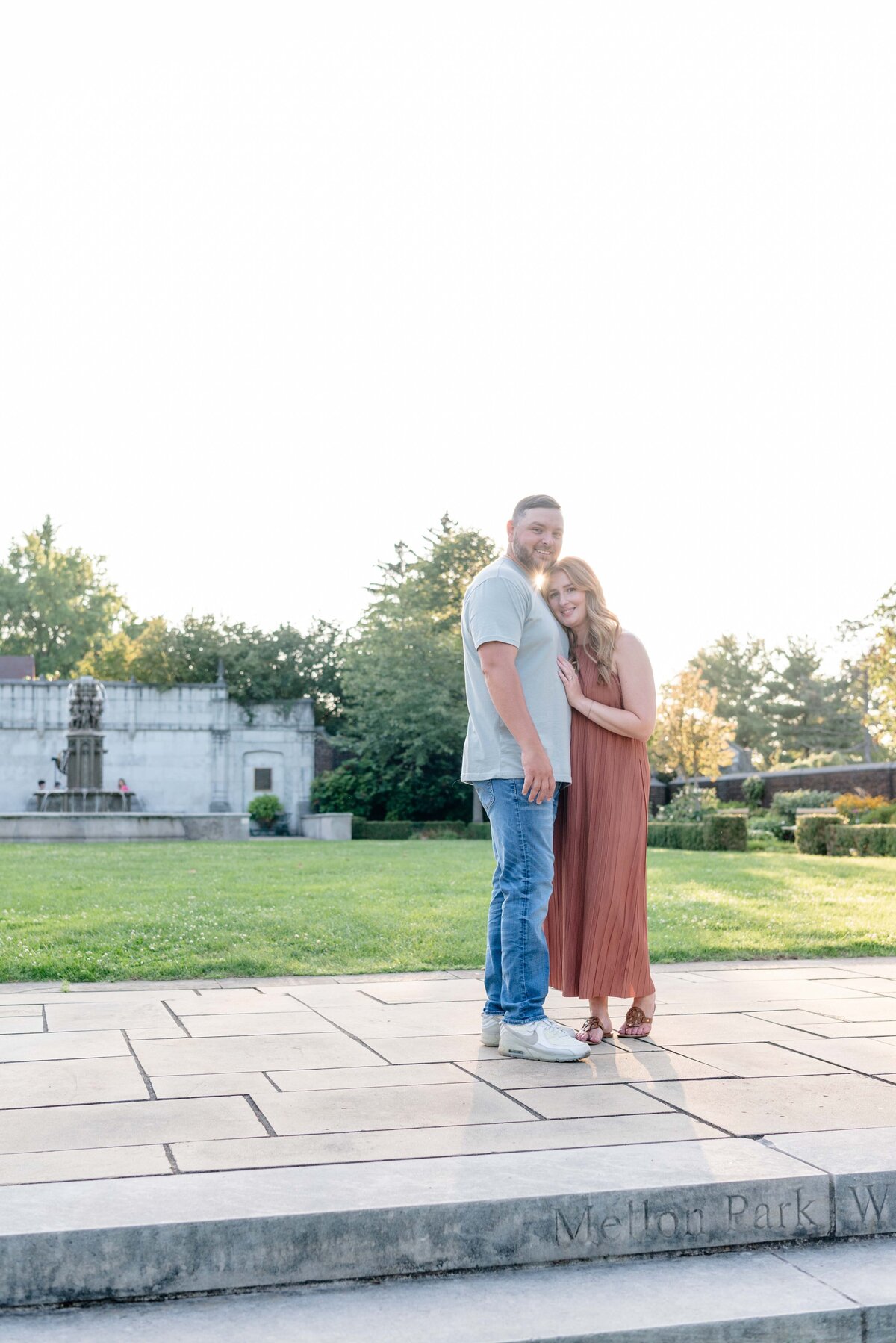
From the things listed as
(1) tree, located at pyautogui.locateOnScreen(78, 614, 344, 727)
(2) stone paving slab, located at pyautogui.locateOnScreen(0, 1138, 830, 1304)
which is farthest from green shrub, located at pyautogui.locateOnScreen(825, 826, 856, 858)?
(1) tree, located at pyautogui.locateOnScreen(78, 614, 344, 727)

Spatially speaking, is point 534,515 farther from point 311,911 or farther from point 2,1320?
point 311,911

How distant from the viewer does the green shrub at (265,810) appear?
1597 inches

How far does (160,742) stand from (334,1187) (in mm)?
40722

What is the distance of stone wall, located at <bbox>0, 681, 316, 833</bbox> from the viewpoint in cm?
4147

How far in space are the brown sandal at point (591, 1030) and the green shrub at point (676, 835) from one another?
21.7m

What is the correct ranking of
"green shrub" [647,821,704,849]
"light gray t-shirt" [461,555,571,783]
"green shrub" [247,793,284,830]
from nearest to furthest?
1. "light gray t-shirt" [461,555,571,783]
2. "green shrub" [647,821,704,849]
3. "green shrub" [247,793,284,830]

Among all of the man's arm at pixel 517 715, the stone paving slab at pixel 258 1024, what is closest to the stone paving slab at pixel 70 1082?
the stone paving slab at pixel 258 1024

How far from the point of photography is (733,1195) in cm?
296

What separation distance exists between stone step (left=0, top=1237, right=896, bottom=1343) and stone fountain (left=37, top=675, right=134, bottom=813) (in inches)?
1014

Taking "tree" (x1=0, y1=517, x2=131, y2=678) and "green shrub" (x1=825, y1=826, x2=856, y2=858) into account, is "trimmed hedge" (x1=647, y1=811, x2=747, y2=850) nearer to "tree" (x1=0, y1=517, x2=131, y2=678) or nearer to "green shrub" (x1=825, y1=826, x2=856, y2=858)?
"green shrub" (x1=825, y1=826, x2=856, y2=858)

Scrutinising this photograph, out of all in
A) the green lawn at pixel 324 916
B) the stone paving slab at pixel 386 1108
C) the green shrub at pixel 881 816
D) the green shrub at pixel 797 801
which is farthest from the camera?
the green shrub at pixel 797 801

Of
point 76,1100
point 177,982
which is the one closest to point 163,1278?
point 76,1100

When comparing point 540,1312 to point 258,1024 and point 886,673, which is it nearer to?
point 258,1024

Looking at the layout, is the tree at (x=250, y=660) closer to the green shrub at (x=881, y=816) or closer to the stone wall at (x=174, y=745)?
the stone wall at (x=174, y=745)
